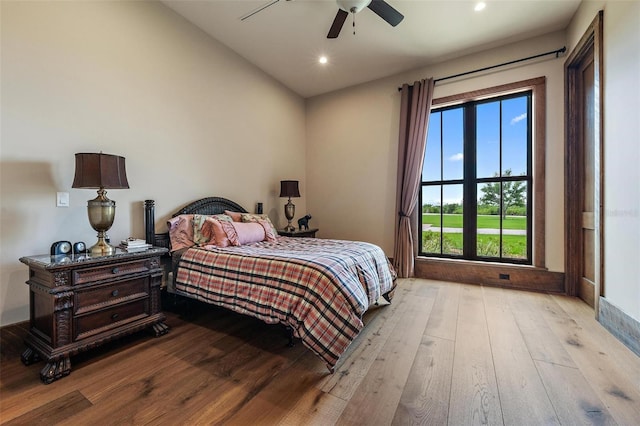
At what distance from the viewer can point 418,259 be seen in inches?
155

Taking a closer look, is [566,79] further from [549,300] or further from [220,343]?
[220,343]

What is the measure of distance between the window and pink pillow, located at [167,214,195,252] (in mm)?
3190

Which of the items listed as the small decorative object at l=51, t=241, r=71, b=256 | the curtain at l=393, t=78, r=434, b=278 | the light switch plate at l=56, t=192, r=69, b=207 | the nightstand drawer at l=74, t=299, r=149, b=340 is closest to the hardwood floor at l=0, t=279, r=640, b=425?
the nightstand drawer at l=74, t=299, r=149, b=340

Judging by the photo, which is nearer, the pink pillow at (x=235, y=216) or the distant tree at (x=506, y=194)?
the pink pillow at (x=235, y=216)

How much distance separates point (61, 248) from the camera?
1.98 metres

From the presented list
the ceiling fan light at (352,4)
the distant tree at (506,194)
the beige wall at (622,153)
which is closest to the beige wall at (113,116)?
the ceiling fan light at (352,4)

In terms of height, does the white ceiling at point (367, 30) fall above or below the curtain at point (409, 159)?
above

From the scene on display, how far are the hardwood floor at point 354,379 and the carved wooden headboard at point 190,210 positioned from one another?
2.79ft

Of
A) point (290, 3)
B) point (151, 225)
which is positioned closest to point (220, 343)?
point (151, 225)

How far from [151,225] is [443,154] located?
388 centimetres

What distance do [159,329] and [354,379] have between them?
1.62 meters

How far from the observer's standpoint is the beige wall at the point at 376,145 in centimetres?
322

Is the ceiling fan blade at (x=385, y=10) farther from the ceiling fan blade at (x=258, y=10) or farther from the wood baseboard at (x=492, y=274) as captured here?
the wood baseboard at (x=492, y=274)

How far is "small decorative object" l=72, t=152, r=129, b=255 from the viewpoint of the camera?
192 centimetres
